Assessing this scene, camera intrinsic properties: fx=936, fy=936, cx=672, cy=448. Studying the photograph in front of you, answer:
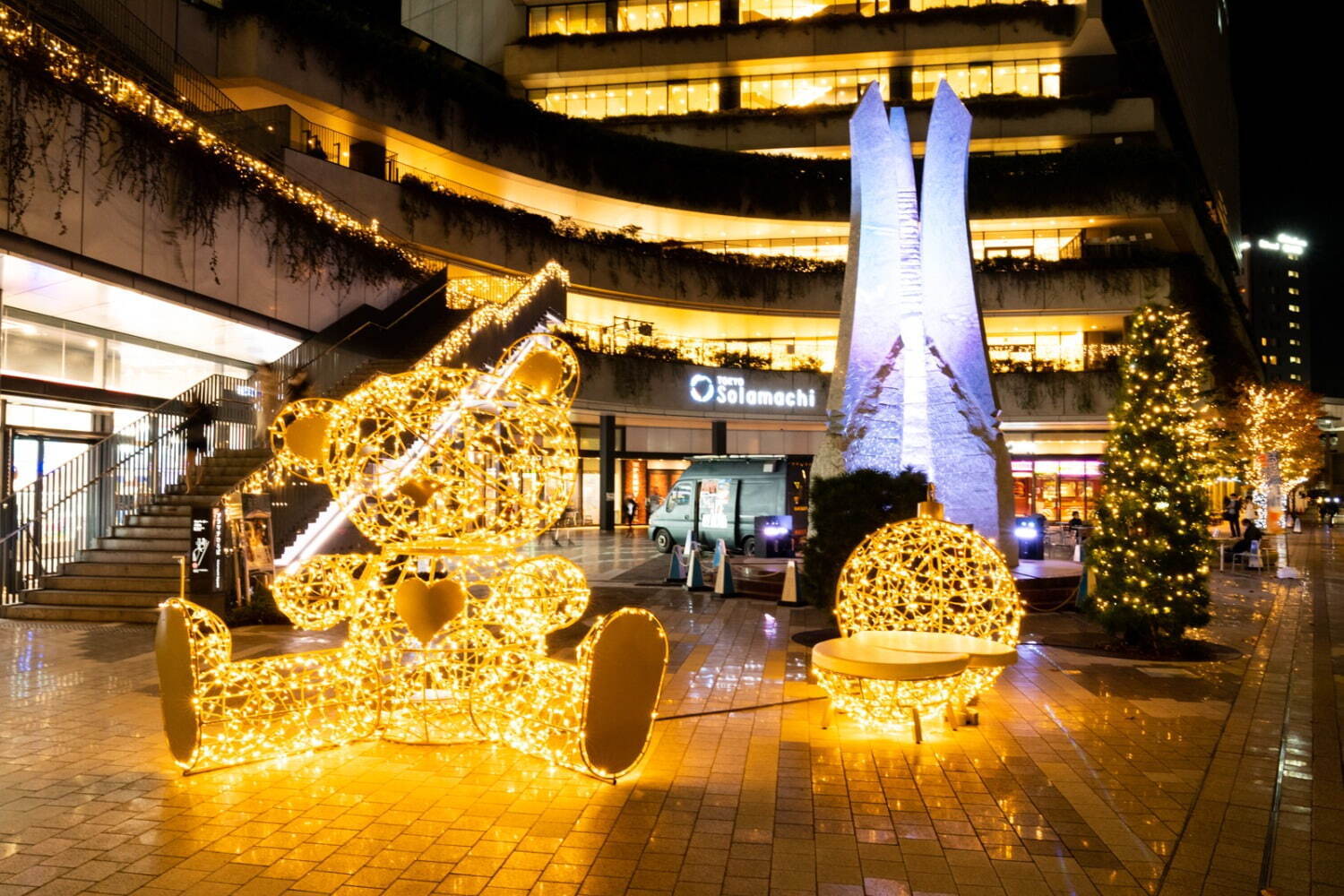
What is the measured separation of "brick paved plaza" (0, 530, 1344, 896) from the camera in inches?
167

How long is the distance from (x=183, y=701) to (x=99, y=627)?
7515 mm

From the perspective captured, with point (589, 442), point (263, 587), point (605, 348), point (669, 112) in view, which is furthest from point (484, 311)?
point (669, 112)

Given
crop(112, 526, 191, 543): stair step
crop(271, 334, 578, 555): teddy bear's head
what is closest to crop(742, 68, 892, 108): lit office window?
crop(112, 526, 191, 543): stair step

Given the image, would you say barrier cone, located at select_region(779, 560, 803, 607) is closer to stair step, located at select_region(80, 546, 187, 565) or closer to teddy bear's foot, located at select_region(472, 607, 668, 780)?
stair step, located at select_region(80, 546, 187, 565)

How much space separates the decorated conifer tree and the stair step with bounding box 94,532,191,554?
11.9 m

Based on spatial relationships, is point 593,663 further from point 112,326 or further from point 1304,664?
point 112,326

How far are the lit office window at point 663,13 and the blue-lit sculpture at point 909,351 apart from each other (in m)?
29.3

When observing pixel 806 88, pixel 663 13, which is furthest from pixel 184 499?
pixel 663 13

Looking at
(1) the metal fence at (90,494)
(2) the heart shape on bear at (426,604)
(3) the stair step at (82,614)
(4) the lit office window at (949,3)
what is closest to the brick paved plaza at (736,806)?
(2) the heart shape on bear at (426,604)

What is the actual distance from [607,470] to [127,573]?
70.5 feet

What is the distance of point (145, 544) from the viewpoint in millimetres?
13328

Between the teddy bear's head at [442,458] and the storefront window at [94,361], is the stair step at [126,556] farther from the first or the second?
the teddy bear's head at [442,458]

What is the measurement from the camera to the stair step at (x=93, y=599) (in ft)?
40.1

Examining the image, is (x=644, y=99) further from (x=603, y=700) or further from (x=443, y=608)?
(x=603, y=700)
